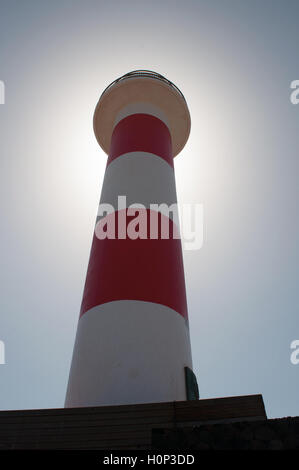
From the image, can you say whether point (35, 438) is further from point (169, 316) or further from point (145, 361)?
point (169, 316)

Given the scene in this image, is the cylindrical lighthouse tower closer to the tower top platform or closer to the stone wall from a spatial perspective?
the tower top platform

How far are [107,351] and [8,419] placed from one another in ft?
4.59

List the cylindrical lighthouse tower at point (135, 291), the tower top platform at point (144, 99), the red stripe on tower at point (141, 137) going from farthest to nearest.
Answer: the tower top platform at point (144, 99) → the red stripe on tower at point (141, 137) → the cylindrical lighthouse tower at point (135, 291)

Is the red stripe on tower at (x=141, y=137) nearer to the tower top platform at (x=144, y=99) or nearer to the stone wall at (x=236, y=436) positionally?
the tower top platform at (x=144, y=99)

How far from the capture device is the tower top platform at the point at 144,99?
8008 millimetres

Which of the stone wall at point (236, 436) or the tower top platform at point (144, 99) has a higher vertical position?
the tower top platform at point (144, 99)

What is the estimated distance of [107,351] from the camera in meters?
4.32

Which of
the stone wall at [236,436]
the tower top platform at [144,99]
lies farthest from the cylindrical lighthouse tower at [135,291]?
the stone wall at [236,436]

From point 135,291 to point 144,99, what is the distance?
4.84 m

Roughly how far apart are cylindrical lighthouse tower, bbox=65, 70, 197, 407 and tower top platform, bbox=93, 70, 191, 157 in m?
0.73

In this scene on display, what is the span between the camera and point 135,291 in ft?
15.6

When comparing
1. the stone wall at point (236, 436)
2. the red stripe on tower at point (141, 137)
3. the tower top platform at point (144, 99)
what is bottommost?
the stone wall at point (236, 436)

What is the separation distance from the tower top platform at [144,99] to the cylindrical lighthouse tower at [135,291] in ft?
2.40
